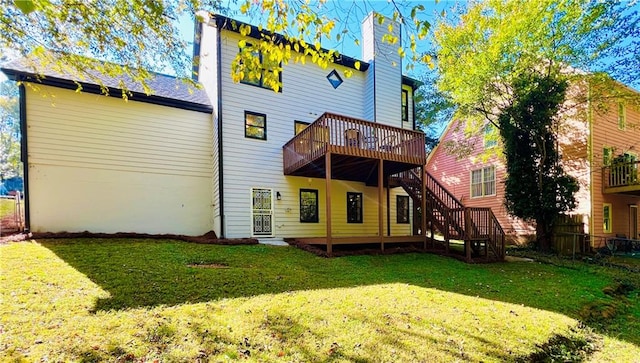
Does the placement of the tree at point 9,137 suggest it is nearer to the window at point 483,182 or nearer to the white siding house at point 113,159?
the white siding house at point 113,159

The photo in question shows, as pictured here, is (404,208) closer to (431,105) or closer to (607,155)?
(431,105)

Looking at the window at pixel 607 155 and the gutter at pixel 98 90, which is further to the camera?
the window at pixel 607 155

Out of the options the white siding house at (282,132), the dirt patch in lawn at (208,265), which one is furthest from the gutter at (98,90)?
the dirt patch in lawn at (208,265)

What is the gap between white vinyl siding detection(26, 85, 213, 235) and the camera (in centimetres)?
926

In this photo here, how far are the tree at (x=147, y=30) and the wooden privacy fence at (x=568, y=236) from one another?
42.6 ft

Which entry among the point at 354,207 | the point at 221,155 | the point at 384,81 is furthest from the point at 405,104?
the point at 221,155

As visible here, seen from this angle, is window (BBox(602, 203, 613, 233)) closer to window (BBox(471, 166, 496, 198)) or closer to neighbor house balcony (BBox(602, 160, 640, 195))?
neighbor house balcony (BBox(602, 160, 640, 195))

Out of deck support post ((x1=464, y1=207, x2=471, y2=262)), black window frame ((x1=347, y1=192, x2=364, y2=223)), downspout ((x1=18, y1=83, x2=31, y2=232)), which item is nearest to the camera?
downspout ((x1=18, y1=83, x2=31, y2=232))

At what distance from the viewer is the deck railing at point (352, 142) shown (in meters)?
9.49

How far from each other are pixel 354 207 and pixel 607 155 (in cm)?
1190

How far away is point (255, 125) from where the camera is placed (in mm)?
11484

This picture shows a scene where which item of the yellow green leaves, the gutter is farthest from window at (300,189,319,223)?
the yellow green leaves

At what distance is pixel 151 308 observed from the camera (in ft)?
13.8

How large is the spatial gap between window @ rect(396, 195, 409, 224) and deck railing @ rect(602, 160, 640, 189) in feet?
28.0
